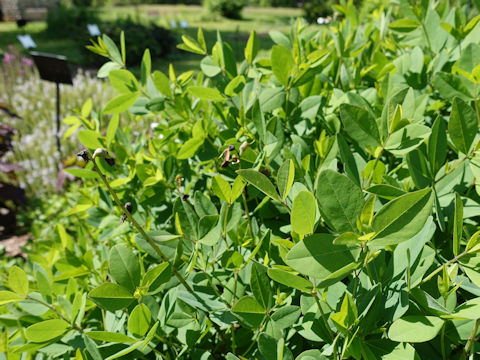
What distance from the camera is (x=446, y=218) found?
70 centimetres

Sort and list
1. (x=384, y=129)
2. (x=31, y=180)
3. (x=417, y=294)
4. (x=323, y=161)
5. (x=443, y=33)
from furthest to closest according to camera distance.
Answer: (x=31, y=180)
(x=443, y=33)
(x=323, y=161)
(x=384, y=129)
(x=417, y=294)

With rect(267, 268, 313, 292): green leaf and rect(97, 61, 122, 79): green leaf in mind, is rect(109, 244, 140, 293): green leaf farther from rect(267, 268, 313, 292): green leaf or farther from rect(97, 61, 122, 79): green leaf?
rect(97, 61, 122, 79): green leaf

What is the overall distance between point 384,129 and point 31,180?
384 centimetres

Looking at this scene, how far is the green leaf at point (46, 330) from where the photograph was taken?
0.67 meters

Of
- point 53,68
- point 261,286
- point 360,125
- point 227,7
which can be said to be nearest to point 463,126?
point 360,125

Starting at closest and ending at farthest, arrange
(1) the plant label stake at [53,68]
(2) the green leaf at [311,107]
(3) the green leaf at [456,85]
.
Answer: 1. (3) the green leaf at [456,85]
2. (2) the green leaf at [311,107]
3. (1) the plant label stake at [53,68]

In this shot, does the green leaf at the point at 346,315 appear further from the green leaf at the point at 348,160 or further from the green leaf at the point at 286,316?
the green leaf at the point at 348,160

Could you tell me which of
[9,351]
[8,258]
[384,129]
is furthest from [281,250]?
[8,258]

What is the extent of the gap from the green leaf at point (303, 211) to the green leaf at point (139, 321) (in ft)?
0.93

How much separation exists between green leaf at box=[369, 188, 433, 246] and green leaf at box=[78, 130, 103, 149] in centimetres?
71

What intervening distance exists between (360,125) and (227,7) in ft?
62.6

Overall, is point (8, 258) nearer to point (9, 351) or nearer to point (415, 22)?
point (9, 351)

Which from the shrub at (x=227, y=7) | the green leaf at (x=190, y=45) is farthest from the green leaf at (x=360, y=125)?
the shrub at (x=227, y=7)

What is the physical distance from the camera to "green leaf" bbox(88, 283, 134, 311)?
575 millimetres
